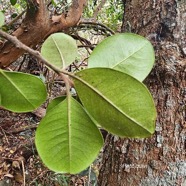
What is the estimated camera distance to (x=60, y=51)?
382 millimetres

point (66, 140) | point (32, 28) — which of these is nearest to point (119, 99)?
point (66, 140)

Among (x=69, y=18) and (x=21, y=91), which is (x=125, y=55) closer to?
(x=21, y=91)

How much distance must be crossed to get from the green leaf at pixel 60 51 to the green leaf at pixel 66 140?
0.19 ft

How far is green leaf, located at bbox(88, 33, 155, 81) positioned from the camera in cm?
37

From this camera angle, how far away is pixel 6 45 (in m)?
1.16

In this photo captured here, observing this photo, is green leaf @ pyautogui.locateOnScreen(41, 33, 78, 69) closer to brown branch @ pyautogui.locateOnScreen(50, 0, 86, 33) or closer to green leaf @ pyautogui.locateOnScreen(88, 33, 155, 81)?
green leaf @ pyautogui.locateOnScreen(88, 33, 155, 81)

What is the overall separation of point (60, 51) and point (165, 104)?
1.14ft

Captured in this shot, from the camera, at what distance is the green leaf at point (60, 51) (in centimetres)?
37

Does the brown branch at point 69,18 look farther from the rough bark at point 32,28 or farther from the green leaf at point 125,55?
the green leaf at point 125,55

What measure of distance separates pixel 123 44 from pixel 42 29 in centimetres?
83

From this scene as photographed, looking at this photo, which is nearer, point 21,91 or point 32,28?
point 21,91

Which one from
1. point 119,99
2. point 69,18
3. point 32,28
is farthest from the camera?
point 69,18

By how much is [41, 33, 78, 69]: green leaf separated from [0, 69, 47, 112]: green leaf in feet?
0.12

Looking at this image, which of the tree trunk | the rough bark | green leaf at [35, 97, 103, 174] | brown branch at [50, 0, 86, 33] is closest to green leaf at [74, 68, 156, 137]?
green leaf at [35, 97, 103, 174]
